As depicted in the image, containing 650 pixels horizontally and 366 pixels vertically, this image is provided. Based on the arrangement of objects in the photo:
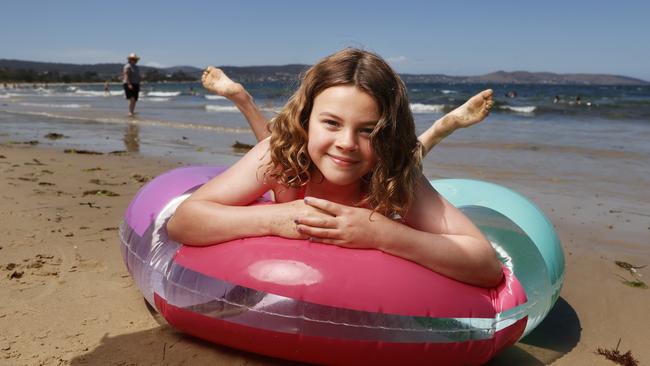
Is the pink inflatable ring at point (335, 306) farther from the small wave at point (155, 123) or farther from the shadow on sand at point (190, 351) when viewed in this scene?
the small wave at point (155, 123)

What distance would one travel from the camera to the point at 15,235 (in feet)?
13.2

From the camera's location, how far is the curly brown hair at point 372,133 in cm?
239

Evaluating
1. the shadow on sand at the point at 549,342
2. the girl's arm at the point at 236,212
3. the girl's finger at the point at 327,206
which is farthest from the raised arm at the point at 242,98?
the shadow on sand at the point at 549,342

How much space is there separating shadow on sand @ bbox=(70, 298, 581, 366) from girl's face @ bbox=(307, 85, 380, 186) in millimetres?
900

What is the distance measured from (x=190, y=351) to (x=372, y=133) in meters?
1.27

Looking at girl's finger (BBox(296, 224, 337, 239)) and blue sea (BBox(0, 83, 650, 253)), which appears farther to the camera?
blue sea (BBox(0, 83, 650, 253))

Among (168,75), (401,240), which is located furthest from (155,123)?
(168,75)

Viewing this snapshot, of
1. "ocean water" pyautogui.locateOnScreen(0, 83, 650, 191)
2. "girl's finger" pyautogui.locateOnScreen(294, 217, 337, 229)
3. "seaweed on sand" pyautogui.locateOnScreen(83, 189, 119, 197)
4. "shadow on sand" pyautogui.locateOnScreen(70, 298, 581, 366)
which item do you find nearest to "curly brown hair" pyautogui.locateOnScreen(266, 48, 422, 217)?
"girl's finger" pyautogui.locateOnScreen(294, 217, 337, 229)

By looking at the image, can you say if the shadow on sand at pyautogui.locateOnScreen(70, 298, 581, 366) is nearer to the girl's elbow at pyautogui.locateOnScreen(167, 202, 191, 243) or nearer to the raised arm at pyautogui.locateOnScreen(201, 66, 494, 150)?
the girl's elbow at pyautogui.locateOnScreen(167, 202, 191, 243)

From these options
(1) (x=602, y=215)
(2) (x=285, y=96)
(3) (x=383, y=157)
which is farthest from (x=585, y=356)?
(1) (x=602, y=215)

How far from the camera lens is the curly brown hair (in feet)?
7.85

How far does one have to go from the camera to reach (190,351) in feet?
8.66

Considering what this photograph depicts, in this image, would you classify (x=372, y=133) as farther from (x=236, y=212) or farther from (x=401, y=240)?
(x=236, y=212)

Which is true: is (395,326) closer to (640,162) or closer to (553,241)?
(553,241)
